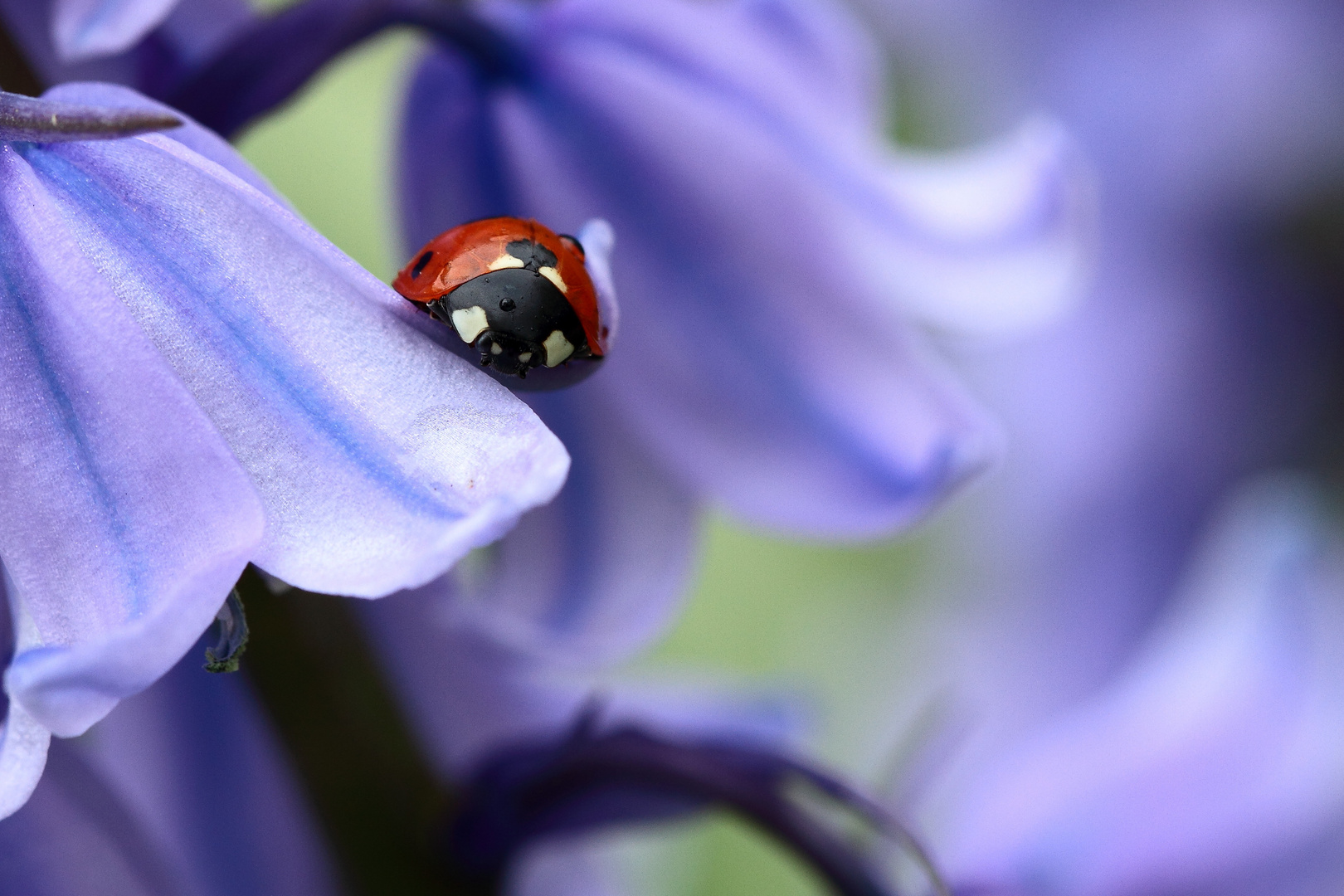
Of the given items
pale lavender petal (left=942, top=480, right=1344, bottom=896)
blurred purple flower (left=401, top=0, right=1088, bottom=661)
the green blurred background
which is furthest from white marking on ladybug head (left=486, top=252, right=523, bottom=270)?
the green blurred background

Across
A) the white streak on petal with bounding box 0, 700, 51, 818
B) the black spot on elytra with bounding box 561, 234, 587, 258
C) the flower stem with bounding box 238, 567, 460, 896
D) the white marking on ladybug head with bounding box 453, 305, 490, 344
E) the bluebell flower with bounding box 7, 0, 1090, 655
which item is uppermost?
the bluebell flower with bounding box 7, 0, 1090, 655

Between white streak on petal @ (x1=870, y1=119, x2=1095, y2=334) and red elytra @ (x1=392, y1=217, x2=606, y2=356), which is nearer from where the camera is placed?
red elytra @ (x1=392, y1=217, x2=606, y2=356)

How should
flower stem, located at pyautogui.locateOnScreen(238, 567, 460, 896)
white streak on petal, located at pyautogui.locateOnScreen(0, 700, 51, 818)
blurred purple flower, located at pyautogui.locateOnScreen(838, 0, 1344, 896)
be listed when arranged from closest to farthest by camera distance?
white streak on petal, located at pyautogui.locateOnScreen(0, 700, 51, 818), flower stem, located at pyautogui.locateOnScreen(238, 567, 460, 896), blurred purple flower, located at pyautogui.locateOnScreen(838, 0, 1344, 896)

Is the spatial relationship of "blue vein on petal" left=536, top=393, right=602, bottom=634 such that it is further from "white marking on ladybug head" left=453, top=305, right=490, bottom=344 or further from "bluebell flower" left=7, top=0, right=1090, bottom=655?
"white marking on ladybug head" left=453, top=305, right=490, bottom=344

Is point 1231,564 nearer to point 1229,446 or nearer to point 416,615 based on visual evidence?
point 416,615

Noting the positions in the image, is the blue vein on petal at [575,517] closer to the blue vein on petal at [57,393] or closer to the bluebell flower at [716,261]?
the bluebell flower at [716,261]

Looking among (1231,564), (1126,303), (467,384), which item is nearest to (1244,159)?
(1126,303)

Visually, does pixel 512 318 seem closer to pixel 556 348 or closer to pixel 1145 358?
pixel 556 348
